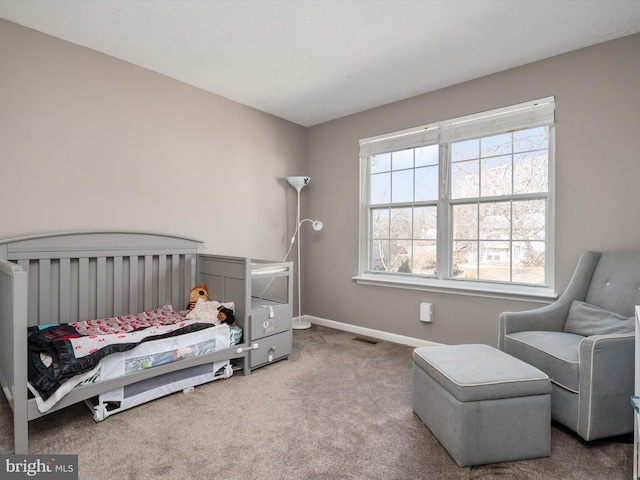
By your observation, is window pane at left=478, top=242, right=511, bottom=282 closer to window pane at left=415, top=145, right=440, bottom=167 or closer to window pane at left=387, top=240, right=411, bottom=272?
window pane at left=387, top=240, right=411, bottom=272

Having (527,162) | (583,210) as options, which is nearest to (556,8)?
(527,162)

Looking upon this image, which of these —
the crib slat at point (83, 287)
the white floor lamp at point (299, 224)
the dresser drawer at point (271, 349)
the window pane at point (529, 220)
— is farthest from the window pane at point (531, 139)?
the crib slat at point (83, 287)

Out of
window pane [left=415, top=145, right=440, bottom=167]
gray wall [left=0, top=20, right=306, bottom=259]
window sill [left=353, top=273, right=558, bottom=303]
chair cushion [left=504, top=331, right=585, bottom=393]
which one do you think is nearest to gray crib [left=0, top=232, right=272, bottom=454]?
gray wall [left=0, top=20, right=306, bottom=259]

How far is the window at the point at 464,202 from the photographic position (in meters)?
2.75

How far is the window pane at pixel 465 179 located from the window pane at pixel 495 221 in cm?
17

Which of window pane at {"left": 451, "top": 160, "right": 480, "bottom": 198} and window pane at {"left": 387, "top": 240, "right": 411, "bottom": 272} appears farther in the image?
window pane at {"left": 387, "top": 240, "right": 411, "bottom": 272}

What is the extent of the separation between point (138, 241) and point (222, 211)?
0.86m

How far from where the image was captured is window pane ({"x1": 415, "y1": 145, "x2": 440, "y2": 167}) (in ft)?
10.8

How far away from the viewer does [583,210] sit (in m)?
2.48

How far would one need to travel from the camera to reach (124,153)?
8.95 ft

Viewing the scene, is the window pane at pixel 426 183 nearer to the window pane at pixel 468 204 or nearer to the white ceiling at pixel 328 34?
the window pane at pixel 468 204

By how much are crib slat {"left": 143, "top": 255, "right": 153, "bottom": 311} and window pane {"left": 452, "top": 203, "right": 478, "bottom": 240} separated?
2642mm

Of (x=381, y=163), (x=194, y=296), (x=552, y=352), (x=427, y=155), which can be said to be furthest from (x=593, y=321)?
(x=194, y=296)

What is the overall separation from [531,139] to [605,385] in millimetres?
1877
